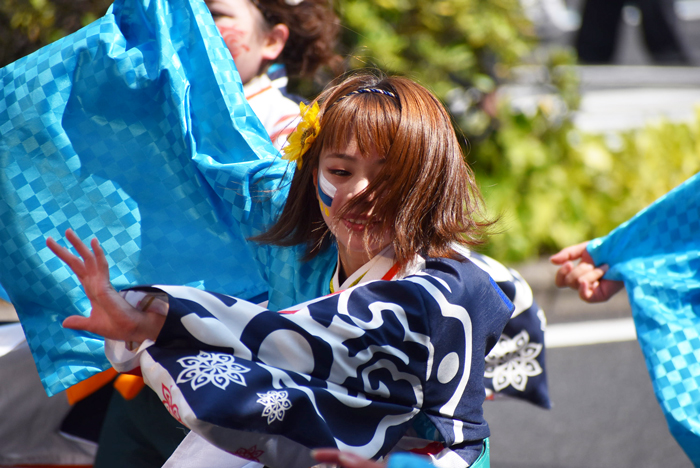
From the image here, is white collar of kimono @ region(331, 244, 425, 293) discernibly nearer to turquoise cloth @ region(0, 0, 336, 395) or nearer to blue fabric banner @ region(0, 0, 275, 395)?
turquoise cloth @ region(0, 0, 336, 395)

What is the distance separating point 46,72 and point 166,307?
2.64ft

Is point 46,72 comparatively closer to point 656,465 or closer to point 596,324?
point 656,465

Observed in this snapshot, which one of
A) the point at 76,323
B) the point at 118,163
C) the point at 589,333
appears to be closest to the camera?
the point at 76,323

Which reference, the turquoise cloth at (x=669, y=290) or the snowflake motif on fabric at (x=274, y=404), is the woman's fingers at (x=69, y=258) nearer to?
the snowflake motif on fabric at (x=274, y=404)

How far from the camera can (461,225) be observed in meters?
1.40

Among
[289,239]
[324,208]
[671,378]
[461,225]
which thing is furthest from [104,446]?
[671,378]

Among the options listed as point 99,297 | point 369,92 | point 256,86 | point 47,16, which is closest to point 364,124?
point 369,92

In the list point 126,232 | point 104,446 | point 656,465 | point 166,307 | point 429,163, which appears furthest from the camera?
point 656,465

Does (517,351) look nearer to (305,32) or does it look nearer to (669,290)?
(669,290)

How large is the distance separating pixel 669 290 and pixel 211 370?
1.16 meters

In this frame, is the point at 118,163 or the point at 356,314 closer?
the point at 356,314

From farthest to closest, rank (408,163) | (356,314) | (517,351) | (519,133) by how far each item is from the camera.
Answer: (519,133)
(517,351)
(408,163)
(356,314)

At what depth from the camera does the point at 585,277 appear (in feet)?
6.28

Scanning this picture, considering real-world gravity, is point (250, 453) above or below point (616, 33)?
above
